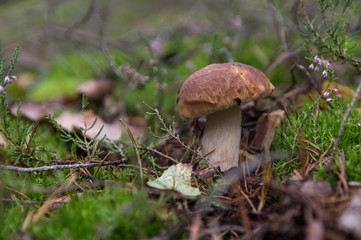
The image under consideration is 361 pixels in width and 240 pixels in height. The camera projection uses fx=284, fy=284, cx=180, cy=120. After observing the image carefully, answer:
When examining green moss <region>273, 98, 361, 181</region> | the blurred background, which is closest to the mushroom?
green moss <region>273, 98, 361, 181</region>

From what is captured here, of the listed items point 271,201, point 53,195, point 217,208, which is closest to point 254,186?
point 271,201

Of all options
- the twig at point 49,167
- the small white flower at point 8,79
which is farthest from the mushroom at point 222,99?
the small white flower at point 8,79

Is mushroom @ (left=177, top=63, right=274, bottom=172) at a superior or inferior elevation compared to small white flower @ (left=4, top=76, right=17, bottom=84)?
inferior

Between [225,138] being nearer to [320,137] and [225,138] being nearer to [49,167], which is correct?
[320,137]

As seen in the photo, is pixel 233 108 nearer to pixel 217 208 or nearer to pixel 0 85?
pixel 217 208

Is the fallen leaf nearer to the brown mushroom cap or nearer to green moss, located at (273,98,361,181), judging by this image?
the brown mushroom cap

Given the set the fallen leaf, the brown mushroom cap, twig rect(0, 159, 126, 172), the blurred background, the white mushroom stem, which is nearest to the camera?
the fallen leaf

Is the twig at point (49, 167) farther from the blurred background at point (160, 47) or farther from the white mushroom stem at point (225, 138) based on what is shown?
the blurred background at point (160, 47)
